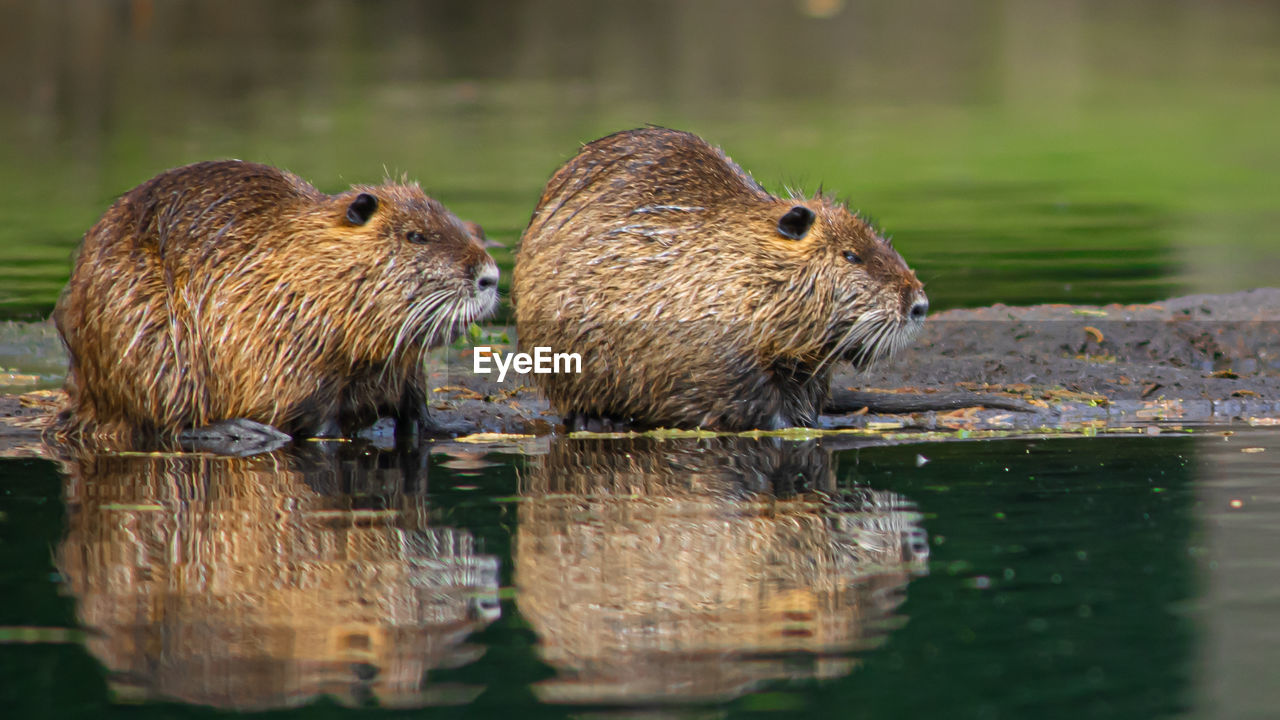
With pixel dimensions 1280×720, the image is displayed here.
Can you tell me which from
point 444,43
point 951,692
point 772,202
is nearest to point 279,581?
point 951,692

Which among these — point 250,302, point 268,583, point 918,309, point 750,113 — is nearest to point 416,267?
point 250,302

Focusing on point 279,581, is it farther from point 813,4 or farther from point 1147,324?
point 813,4

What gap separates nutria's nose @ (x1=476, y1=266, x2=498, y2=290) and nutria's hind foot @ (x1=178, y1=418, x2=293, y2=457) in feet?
2.55

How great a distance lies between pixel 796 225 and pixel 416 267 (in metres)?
1.28

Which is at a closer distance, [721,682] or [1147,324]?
[721,682]

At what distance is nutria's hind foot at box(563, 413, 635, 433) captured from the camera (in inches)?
240

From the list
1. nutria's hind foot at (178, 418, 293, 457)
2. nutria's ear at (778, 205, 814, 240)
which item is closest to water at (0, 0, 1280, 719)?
nutria's hind foot at (178, 418, 293, 457)

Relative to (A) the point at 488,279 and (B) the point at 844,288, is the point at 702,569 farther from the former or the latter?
(B) the point at 844,288

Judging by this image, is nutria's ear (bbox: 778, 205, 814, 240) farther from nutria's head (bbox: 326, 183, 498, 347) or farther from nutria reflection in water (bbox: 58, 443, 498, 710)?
nutria reflection in water (bbox: 58, 443, 498, 710)

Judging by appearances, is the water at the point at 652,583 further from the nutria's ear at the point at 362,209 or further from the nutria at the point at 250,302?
the nutria's ear at the point at 362,209

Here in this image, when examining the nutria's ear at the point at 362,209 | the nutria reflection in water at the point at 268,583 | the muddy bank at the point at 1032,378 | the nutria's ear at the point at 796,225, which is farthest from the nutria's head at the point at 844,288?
the nutria reflection in water at the point at 268,583

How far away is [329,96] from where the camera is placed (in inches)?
794

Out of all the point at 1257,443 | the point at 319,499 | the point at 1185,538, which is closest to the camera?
the point at 1185,538

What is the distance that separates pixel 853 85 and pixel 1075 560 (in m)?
19.1
